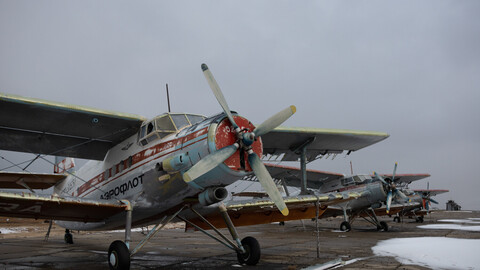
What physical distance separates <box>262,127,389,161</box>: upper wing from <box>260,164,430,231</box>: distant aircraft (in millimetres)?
5806

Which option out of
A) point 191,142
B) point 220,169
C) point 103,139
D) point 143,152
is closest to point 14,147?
point 103,139

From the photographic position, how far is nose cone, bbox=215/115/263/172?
20.4ft

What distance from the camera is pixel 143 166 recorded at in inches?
308

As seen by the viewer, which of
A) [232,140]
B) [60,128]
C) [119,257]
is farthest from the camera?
[60,128]

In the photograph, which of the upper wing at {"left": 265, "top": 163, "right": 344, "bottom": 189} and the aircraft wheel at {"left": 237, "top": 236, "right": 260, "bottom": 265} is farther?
the upper wing at {"left": 265, "top": 163, "right": 344, "bottom": 189}

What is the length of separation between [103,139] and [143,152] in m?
2.03

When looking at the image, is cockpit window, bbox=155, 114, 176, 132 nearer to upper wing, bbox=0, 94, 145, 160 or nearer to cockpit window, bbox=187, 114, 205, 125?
cockpit window, bbox=187, 114, 205, 125

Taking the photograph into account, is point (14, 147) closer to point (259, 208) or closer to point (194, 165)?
point (194, 165)

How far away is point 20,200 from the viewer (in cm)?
654

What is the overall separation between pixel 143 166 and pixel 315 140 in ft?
22.6

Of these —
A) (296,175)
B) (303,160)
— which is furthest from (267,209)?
(296,175)

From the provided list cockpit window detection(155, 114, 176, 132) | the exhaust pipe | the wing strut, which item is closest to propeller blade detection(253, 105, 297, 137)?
the exhaust pipe

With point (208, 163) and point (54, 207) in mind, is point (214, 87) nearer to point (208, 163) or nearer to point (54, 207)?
point (208, 163)

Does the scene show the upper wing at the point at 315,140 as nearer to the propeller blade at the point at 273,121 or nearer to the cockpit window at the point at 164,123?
the propeller blade at the point at 273,121
